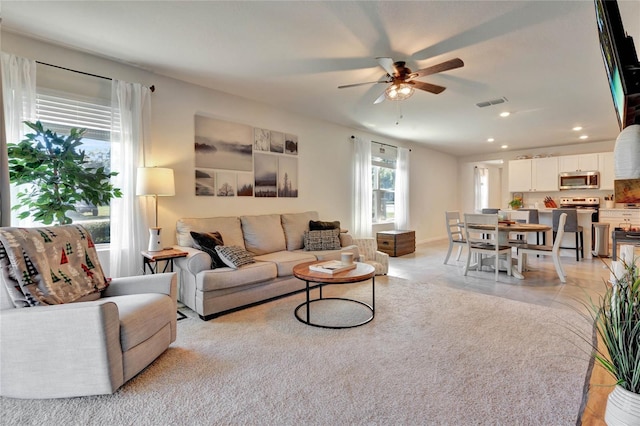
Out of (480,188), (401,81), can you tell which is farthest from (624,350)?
(480,188)

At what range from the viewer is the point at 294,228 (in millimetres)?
4426

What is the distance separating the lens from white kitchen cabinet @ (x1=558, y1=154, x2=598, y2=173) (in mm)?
6852

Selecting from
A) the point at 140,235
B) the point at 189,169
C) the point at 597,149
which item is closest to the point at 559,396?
the point at 140,235

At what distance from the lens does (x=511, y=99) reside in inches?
171

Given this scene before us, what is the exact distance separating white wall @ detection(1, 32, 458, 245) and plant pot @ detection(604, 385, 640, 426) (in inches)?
151

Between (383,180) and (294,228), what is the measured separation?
131 inches

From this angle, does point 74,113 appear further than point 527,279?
No

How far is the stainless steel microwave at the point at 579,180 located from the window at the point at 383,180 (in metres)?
3.97

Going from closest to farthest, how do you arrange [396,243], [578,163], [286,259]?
[286,259], [396,243], [578,163]

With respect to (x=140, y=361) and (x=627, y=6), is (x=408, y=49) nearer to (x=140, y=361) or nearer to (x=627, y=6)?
(x=627, y=6)

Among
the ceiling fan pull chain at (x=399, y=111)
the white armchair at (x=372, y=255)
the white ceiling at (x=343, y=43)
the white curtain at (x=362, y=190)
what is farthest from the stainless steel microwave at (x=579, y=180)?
the white armchair at (x=372, y=255)

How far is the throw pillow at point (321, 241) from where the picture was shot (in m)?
4.18

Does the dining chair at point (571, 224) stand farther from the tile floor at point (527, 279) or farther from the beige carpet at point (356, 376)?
the beige carpet at point (356, 376)

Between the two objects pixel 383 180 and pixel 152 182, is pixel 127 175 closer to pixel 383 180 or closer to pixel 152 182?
pixel 152 182
